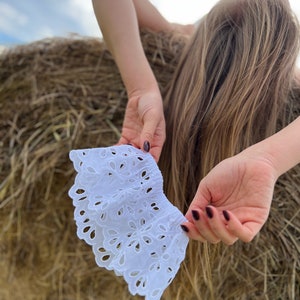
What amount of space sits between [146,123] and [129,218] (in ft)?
0.60

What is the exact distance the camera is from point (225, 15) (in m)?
0.79

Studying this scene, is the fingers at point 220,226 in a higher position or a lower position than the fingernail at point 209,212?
lower

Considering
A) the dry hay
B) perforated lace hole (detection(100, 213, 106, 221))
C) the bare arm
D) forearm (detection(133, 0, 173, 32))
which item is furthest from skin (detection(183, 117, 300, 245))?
forearm (detection(133, 0, 173, 32))

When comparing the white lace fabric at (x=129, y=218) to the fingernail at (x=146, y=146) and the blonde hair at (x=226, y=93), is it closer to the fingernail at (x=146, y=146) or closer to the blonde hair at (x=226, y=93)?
the fingernail at (x=146, y=146)

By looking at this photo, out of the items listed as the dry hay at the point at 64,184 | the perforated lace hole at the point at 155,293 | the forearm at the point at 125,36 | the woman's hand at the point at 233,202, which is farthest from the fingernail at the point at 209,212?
the dry hay at the point at 64,184

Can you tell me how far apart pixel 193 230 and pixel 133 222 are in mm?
86

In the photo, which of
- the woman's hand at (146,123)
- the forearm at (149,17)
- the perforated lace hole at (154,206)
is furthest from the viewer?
the forearm at (149,17)

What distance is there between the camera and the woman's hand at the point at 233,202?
0.45m

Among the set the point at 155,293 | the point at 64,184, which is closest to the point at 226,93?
the point at 155,293

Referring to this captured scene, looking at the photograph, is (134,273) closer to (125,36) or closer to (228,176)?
(228,176)

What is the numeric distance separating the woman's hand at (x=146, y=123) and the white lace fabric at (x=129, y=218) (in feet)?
0.24

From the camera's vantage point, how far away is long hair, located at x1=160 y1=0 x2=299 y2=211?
0.69 metres

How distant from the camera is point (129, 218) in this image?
54 centimetres

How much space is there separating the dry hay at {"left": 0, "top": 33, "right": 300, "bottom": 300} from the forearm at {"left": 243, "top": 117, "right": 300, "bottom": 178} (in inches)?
14.9
